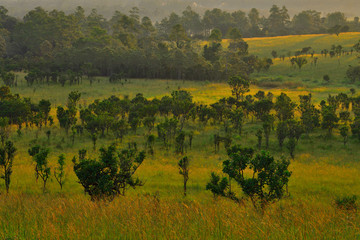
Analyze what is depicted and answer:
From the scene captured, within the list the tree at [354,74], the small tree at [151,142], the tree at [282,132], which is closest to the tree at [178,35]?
the tree at [354,74]

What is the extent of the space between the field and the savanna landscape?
0.07 meters

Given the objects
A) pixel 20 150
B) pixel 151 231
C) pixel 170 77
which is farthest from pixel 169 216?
Answer: pixel 170 77

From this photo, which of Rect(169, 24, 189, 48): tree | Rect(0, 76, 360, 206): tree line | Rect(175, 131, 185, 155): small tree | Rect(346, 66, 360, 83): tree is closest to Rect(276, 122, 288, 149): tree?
Rect(0, 76, 360, 206): tree line

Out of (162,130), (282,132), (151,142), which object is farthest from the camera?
(162,130)

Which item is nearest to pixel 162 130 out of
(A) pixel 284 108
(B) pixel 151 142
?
(B) pixel 151 142

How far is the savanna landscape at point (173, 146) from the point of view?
271 inches

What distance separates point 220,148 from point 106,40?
10372 centimetres

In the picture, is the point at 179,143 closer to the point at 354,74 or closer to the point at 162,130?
the point at 162,130

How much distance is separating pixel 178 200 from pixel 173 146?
80.8 ft

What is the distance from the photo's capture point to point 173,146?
123 ft

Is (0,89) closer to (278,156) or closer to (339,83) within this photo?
(278,156)

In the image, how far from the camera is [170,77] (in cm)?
10819

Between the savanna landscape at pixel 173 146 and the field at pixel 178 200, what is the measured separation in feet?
0.24

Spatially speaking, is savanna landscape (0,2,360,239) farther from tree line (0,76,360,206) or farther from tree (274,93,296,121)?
tree (274,93,296,121)
